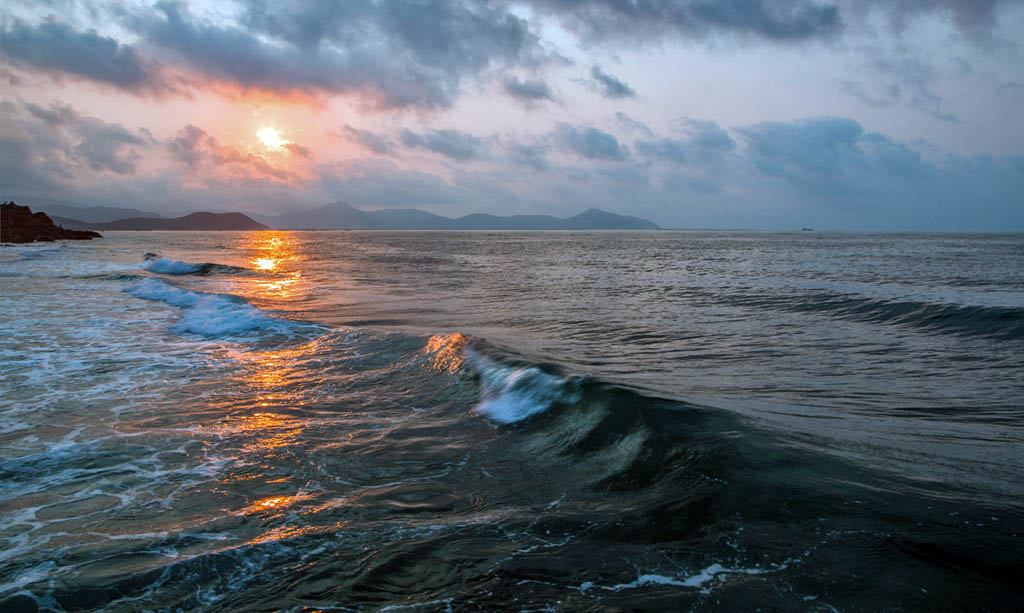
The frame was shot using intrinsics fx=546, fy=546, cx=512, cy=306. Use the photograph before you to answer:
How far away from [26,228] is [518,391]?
372 ft

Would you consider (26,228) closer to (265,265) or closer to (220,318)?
(265,265)

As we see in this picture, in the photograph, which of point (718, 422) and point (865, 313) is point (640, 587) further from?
point (865, 313)

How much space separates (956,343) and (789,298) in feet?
26.8

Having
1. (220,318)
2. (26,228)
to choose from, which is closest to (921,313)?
(220,318)

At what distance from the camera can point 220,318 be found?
56.8ft

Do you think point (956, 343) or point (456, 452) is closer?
point (456, 452)

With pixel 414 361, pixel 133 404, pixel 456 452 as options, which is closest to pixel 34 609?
pixel 456 452

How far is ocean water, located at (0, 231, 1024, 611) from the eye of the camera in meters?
3.98

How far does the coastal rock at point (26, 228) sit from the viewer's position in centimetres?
8366

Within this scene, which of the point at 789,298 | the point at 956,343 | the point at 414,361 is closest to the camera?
the point at 414,361

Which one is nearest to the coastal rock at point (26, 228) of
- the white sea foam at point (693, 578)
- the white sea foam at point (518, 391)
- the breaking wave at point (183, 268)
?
the breaking wave at point (183, 268)

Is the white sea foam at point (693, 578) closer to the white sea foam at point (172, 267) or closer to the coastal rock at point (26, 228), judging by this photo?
the white sea foam at point (172, 267)

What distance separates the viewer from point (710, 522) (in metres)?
4.78

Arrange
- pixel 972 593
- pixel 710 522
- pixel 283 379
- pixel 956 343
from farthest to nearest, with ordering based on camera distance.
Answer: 1. pixel 956 343
2. pixel 283 379
3. pixel 710 522
4. pixel 972 593
